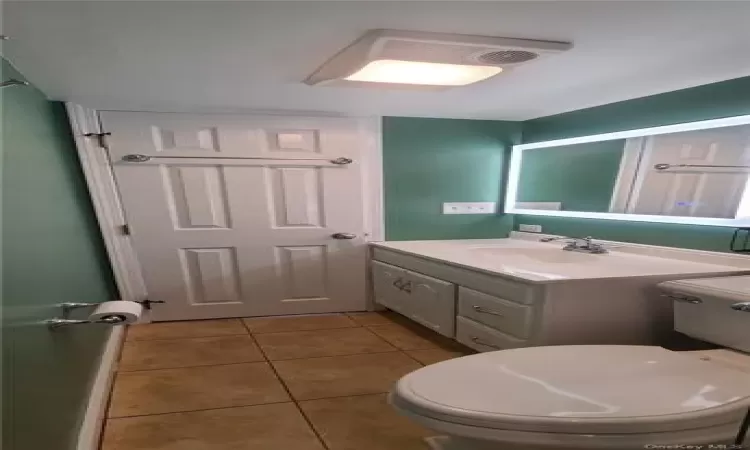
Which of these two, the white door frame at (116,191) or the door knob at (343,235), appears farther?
the door knob at (343,235)

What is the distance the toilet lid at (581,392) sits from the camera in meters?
1.03

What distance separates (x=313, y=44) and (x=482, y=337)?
1.54m

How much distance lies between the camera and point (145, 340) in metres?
2.67

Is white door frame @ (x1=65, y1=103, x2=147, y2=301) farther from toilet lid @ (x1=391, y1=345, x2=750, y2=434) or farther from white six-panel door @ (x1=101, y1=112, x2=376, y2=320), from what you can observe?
toilet lid @ (x1=391, y1=345, x2=750, y2=434)

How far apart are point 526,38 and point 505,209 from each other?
1.99m

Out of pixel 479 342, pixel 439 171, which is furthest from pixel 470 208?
pixel 479 342

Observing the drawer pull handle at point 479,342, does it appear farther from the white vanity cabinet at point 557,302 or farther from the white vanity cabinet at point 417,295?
the white vanity cabinet at point 417,295

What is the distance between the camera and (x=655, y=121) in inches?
90.1

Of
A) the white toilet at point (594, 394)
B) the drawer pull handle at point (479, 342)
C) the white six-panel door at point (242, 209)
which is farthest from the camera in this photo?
the white six-panel door at point (242, 209)

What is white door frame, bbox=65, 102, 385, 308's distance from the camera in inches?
101

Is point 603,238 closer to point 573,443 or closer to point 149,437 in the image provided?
point 573,443

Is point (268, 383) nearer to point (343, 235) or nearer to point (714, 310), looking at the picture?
point (343, 235)

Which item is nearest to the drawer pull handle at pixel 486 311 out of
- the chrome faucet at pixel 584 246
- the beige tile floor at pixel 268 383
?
the beige tile floor at pixel 268 383

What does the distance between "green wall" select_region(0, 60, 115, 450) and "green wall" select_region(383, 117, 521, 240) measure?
6.44ft
